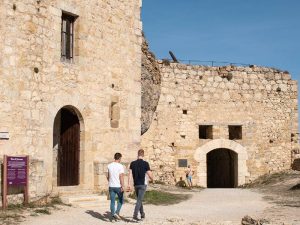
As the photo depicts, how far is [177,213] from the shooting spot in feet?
37.7

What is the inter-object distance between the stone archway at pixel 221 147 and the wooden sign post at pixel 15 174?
476 inches

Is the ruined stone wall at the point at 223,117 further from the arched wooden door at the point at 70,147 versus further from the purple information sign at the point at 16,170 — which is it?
the purple information sign at the point at 16,170

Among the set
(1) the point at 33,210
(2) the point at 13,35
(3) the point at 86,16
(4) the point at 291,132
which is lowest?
(1) the point at 33,210

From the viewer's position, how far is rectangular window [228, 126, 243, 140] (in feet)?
74.0

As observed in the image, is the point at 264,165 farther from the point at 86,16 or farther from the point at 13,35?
the point at 13,35

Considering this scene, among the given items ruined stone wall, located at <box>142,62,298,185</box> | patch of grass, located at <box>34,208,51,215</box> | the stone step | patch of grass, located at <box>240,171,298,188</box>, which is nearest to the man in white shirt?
patch of grass, located at <box>34,208,51,215</box>

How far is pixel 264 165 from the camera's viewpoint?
2266 centimetres

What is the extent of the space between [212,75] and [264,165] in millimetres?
4705

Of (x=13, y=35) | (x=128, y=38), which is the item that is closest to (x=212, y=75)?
(x=128, y=38)

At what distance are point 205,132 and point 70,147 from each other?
1094 centimetres

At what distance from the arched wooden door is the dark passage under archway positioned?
11.3m

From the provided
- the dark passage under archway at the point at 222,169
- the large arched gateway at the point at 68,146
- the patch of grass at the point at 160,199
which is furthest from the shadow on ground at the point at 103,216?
the dark passage under archway at the point at 222,169

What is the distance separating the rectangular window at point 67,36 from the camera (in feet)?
40.9

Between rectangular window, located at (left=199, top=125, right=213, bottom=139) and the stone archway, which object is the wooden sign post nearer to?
the stone archway
